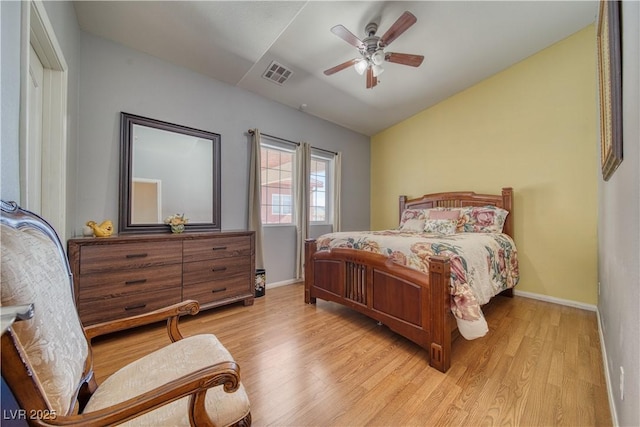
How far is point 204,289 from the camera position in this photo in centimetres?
259

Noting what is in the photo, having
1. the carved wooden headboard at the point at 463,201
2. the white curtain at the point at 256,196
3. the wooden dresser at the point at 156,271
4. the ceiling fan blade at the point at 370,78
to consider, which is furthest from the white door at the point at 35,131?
the carved wooden headboard at the point at 463,201

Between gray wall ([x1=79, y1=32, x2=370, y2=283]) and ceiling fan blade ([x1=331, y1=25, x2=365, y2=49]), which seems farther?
gray wall ([x1=79, y1=32, x2=370, y2=283])

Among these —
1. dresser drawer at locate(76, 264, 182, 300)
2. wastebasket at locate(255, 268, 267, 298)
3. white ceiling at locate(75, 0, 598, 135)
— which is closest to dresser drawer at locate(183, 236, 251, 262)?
dresser drawer at locate(76, 264, 182, 300)

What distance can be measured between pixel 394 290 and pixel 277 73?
2.85m

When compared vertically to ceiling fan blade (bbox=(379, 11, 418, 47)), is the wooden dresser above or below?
below

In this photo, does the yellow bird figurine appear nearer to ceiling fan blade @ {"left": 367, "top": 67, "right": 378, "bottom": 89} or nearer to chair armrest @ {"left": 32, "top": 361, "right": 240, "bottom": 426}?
chair armrest @ {"left": 32, "top": 361, "right": 240, "bottom": 426}

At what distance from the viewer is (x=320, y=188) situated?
14.8 ft

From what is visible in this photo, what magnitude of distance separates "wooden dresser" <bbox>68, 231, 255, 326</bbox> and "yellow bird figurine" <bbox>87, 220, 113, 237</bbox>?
15 centimetres

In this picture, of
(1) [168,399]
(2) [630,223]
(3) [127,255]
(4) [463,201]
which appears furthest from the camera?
(4) [463,201]

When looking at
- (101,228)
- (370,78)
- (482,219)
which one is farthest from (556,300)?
(101,228)

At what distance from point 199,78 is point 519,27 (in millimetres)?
3730

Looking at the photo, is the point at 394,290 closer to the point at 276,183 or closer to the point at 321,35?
the point at 276,183

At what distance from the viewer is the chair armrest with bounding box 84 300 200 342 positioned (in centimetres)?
105

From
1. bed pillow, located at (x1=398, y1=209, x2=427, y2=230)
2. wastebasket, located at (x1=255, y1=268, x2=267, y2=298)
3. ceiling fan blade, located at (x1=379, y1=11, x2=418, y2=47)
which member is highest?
ceiling fan blade, located at (x1=379, y1=11, x2=418, y2=47)
